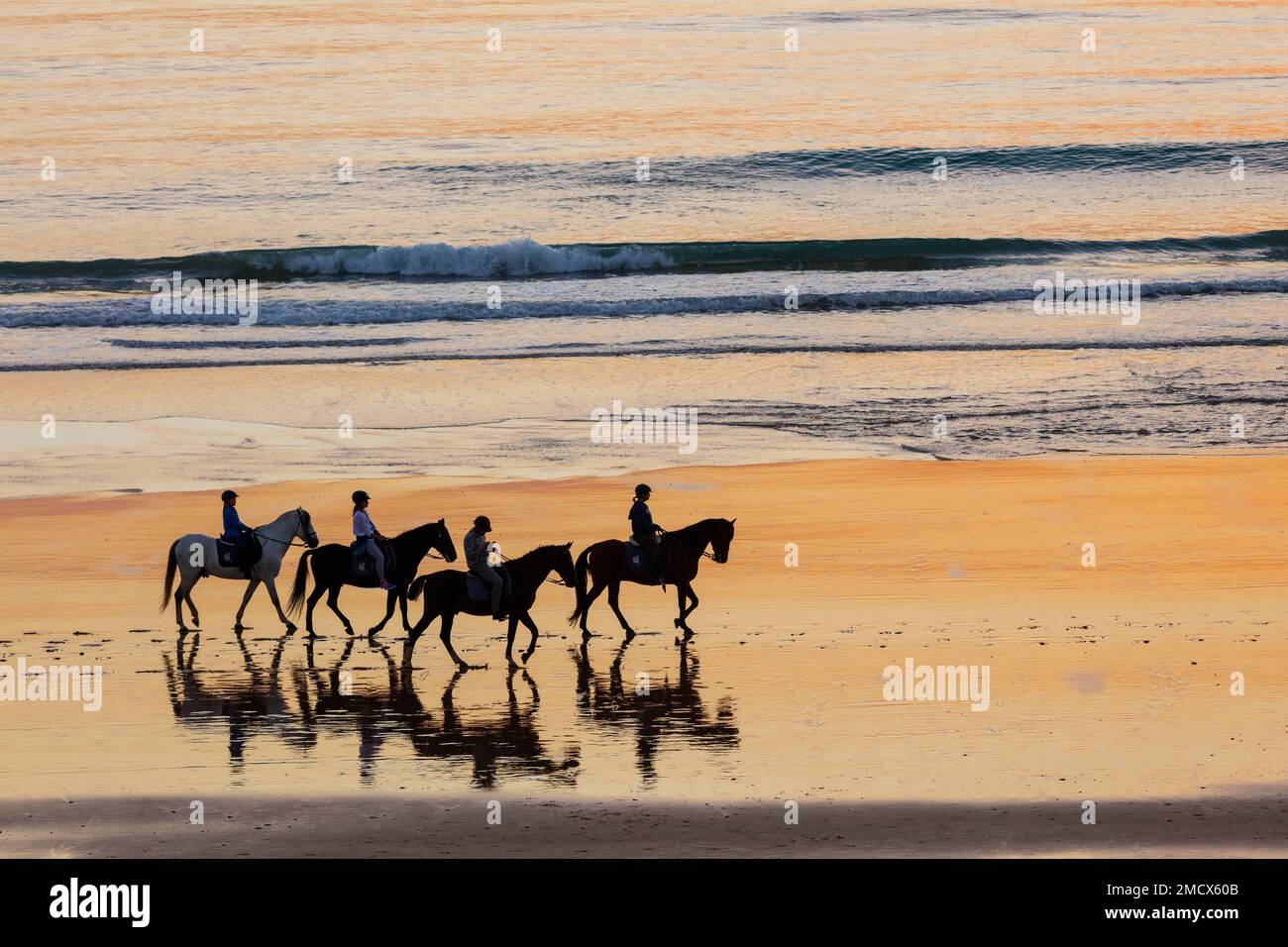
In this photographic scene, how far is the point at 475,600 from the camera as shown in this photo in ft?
53.3

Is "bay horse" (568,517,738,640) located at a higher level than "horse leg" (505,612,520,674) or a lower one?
higher

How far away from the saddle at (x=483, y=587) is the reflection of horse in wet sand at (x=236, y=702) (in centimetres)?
189

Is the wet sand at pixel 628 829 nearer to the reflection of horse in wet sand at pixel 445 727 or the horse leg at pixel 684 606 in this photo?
the reflection of horse in wet sand at pixel 445 727

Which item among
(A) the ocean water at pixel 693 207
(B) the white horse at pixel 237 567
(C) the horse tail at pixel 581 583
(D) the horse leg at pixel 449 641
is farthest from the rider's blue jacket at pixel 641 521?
(A) the ocean water at pixel 693 207

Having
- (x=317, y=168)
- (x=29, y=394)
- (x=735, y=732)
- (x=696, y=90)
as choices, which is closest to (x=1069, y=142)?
(x=696, y=90)

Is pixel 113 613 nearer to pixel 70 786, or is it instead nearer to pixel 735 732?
pixel 70 786

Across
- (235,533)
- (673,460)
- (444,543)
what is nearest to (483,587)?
(444,543)

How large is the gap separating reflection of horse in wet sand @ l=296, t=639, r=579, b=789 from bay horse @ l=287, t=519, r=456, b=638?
156cm

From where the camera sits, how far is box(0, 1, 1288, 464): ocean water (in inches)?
1186

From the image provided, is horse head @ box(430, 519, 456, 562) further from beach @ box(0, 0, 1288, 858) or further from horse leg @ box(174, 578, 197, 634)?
horse leg @ box(174, 578, 197, 634)

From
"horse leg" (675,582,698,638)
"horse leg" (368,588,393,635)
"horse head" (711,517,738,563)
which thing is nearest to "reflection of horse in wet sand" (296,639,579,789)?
"horse leg" (368,588,393,635)

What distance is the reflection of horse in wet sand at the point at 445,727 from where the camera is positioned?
42.0ft

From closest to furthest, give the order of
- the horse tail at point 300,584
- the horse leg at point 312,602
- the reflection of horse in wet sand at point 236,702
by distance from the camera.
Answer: the reflection of horse in wet sand at point 236,702
the horse leg at point 312,602
the horse tail at point 300,584
